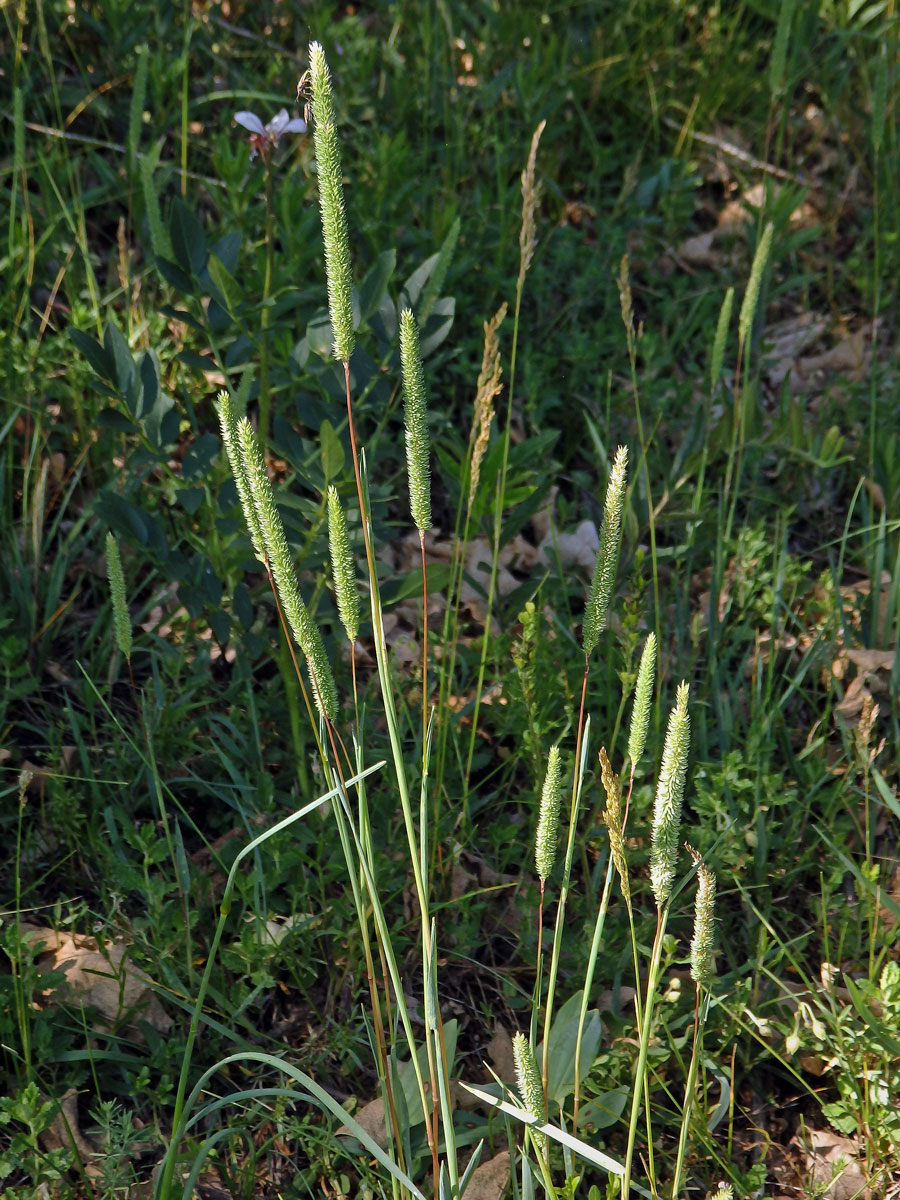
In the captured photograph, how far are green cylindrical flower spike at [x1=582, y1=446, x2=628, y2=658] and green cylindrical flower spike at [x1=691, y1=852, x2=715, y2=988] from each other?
26 centimetres

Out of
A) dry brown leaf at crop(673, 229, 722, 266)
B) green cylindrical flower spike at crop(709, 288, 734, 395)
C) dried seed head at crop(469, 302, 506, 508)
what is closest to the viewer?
dried seed head at crop(469, 302, 506, 508)

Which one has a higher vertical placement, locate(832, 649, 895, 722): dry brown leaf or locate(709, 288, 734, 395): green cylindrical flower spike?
locate(709, 288, 734, 395): green cylindrical flower spike

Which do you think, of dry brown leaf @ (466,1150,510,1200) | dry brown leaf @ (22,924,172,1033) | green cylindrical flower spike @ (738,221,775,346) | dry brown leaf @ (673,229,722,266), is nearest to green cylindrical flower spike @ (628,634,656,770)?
dry brown leaf @ (466,1150,510,1200)

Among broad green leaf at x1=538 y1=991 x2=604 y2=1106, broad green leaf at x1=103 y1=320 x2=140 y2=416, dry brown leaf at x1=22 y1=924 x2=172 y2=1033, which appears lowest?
dry brown leaf at x1=22 y1=924 x2=172 y2=1033

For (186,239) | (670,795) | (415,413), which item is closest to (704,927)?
(670,795)

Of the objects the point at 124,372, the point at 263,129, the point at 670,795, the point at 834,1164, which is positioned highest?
the point at 263,129

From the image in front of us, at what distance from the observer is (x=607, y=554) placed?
3.87ft

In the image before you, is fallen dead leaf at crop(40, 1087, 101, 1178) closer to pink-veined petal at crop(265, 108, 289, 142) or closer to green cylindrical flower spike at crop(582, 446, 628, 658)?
green cylindrical flower spike at crop(582, 446, 628, 658)

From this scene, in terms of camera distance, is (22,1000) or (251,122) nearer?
(22,1000)

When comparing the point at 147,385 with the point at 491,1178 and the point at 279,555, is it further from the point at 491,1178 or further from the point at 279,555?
the point at 491,1178

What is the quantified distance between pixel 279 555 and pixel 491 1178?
0.96 m

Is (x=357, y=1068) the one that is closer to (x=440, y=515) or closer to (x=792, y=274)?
(x=440, y=515)

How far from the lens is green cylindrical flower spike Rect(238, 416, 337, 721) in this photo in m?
1.11

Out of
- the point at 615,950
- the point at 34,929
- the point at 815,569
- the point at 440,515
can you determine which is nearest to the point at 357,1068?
the point at 615,950
